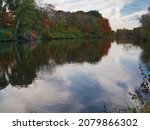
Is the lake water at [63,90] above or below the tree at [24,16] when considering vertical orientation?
below

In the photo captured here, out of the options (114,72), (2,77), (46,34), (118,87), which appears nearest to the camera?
(118,87)

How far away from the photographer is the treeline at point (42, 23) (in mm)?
65625

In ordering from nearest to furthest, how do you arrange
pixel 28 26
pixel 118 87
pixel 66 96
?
pixel 66 96
pixel 118 87
pixel 28 26

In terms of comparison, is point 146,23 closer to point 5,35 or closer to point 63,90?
point 5,35

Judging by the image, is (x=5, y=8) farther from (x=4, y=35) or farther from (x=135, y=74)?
(x=135, y=74)

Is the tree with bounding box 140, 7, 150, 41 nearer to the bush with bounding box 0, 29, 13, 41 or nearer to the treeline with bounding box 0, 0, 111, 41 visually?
the treeline with bounding box 0, 0, 111, 41

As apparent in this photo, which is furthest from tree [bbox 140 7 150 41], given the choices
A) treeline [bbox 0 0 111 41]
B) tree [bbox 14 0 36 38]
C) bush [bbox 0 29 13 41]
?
bush [bbox 0 29 13 41]

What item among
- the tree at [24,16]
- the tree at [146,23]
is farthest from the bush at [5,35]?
the tree at [146,23]

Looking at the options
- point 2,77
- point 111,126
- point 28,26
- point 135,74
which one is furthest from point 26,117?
point 28,26

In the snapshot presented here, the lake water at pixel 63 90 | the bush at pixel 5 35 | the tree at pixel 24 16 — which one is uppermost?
the tree at pixel 24 16

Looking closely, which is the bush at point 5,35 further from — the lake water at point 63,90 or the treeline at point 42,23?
the lake water at point 63,90

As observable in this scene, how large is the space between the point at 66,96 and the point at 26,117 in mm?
6258

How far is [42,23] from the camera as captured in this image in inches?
3216

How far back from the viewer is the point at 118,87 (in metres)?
14.6
